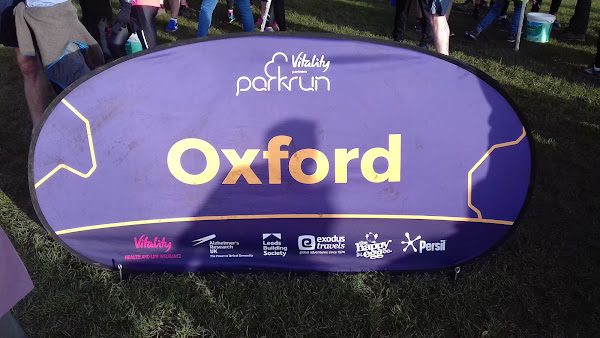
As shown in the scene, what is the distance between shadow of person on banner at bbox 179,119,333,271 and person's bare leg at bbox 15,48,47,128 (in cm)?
203

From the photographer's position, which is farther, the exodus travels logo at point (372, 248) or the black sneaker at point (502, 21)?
the black sneaker at point (502, 21)

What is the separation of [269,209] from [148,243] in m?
0.68

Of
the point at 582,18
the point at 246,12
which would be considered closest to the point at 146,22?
the point at 246,12

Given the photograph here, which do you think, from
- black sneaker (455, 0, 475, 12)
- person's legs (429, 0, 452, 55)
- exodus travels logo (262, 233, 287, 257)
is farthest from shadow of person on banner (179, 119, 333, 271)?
black sneaker (455, 0, 475, 12)

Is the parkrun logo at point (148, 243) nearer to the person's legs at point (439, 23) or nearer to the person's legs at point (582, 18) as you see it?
the person's legs at point (439, 23)

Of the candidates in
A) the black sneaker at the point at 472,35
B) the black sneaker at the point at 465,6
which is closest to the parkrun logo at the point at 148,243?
the black sneaker at the point at 472,35

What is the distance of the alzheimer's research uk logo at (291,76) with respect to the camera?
91.7 inches

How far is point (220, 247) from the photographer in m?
2.67

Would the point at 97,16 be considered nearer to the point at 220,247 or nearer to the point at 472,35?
the point at 220,247

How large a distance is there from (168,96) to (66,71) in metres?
1.36

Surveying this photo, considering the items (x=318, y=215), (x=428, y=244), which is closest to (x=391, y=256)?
(x=428, y=244)

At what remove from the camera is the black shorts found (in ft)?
11.7

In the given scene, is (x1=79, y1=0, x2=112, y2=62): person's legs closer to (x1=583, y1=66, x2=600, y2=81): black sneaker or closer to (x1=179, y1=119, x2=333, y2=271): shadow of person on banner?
(x1=179, y1=119, x2=333, y2=271): shadow of person on banner

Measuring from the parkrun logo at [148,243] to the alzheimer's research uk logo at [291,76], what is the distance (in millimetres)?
902
